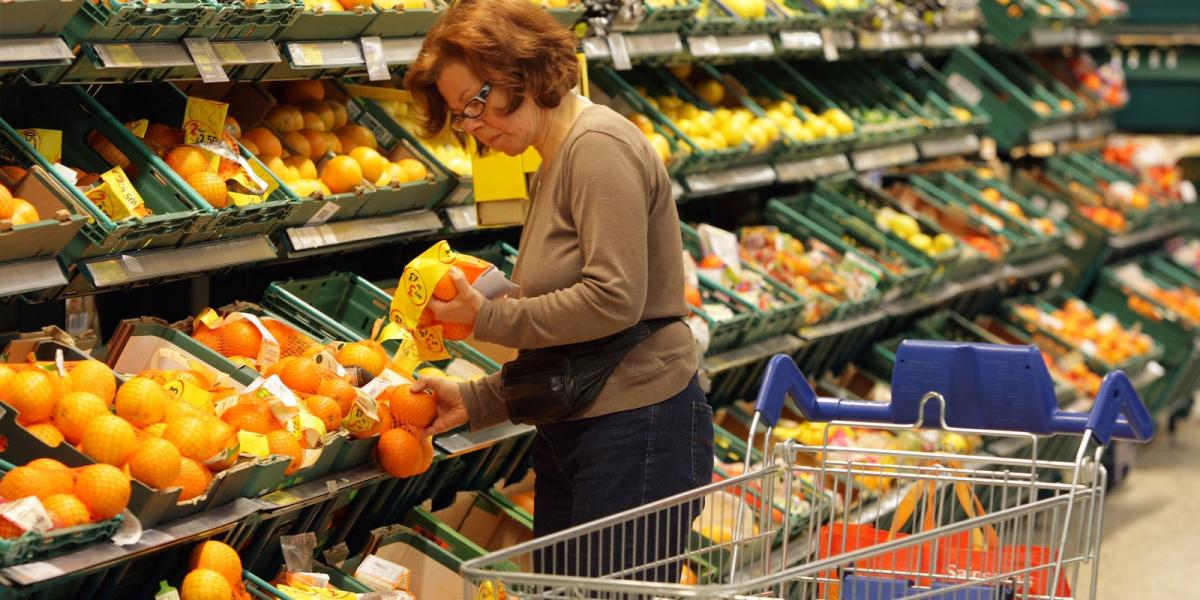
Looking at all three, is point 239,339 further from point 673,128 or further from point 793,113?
point 793,113

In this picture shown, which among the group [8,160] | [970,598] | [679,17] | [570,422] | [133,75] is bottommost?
[970,598]

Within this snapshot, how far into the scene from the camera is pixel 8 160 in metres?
2.78

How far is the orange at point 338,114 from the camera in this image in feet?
12.2

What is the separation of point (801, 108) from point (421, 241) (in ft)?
6.57

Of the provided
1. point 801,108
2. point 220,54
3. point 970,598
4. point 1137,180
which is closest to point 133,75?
point 220,54

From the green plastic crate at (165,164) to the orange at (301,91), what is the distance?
42cm

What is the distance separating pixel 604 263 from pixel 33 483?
3.13ft

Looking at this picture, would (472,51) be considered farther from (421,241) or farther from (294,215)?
(421,241)

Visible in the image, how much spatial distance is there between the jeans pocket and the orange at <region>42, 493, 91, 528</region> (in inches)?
42.3

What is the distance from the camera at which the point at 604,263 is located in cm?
250

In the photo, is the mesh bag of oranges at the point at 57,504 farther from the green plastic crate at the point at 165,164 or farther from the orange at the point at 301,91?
the orange at the point at 301,91

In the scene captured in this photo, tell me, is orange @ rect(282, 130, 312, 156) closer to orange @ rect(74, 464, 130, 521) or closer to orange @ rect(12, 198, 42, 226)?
orange @ rect(12, 198, 42, 226)

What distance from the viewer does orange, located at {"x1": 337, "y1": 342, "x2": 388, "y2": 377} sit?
3.11 meters

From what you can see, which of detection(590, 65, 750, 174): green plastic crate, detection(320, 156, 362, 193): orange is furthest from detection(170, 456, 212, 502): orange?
detection(590, 65, 750, 174): green plastic crate
